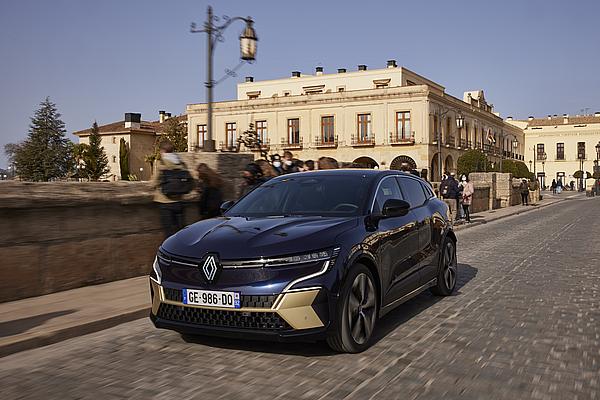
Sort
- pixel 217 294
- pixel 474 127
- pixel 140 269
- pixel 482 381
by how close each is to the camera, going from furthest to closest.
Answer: pixel 474 127 < pixel 140 269 < pixel 217 294 < pixel 482 381

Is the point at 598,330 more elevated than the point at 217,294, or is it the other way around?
the point at 217,294

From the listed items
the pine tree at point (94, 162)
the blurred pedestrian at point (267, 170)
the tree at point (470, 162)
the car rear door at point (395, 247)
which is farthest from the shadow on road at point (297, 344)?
the pine tree at point (94, 162)

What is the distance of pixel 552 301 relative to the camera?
7.06 metres

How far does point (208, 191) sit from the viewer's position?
9445 millimetres

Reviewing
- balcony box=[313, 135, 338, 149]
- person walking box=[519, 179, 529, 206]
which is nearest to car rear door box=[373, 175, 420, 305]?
person walking box=[519, 179, 529, 206]

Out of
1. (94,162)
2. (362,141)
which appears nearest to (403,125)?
(362,141)

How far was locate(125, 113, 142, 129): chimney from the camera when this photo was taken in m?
78.9

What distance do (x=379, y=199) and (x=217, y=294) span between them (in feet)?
6.54

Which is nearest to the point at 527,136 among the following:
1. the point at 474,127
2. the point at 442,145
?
the point at 474,127

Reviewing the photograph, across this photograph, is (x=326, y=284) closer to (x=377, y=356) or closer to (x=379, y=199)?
(x=377, y=356)

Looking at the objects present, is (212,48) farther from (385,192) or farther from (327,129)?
(327,129)

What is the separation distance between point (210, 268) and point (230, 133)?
199 feet

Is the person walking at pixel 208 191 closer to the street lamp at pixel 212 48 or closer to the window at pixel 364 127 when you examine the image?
the street lamp at pixel 212 48

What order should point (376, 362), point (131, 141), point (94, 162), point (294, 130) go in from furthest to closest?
point (131, 141) < point (94, 162) < point (294, 130) < point (376, 362)
